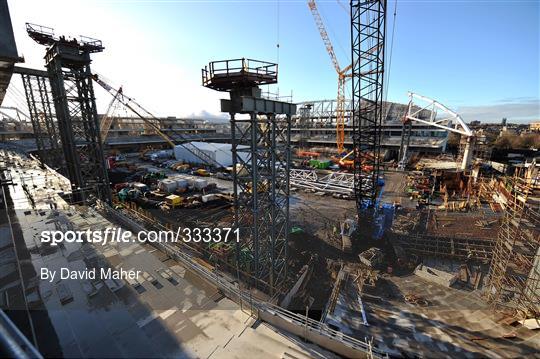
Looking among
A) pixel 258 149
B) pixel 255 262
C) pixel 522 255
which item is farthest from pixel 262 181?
pixel 522 255

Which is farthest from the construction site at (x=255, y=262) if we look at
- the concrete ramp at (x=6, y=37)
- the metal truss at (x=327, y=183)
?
the metal truss at (x=327, y=183)

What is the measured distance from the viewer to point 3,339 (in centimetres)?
304

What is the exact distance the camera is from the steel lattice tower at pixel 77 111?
16.2 m

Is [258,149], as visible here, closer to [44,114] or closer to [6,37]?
[6,37]

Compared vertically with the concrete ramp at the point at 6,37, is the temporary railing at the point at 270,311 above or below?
below

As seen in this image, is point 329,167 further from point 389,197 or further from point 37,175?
point 37,175

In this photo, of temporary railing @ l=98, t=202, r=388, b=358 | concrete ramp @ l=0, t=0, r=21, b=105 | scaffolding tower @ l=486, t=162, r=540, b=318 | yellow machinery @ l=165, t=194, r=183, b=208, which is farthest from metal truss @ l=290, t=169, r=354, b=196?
concrete ramp @ l=0, t=0, r=21, b=105

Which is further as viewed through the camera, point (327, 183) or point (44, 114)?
point (327, 183)

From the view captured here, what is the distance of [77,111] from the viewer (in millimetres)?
17906

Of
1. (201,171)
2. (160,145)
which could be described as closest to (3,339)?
(201,171)

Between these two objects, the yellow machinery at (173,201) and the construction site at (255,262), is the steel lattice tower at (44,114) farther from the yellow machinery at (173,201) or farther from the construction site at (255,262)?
the yellow machinery at (173,201)

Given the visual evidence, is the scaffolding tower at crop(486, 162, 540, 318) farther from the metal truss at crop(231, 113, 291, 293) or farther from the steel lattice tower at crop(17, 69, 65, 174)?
the steel lattice tower at crop(17, 69, 65, 174)

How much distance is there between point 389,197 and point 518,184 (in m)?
22.2

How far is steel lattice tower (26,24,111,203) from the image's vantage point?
53.3ft
